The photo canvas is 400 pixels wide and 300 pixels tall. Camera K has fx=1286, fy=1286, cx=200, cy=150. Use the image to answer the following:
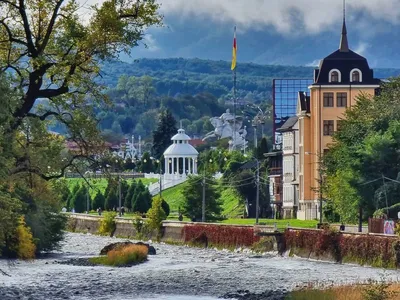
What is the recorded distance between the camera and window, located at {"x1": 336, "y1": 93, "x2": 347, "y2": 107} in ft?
393

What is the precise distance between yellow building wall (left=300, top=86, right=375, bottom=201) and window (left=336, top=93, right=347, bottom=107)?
0.92ft

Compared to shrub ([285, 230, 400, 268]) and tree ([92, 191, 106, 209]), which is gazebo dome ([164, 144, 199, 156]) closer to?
tree ([92, 191, 106, 209])

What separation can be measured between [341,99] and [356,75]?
278 centimetres

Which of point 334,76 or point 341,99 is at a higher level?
point 334,76

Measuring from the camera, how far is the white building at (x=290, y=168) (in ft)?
421

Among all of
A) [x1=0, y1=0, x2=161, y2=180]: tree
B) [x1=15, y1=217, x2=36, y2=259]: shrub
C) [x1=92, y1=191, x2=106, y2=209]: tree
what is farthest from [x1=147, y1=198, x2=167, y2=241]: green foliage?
[x1=0, y1=0, x2=161, y2=180]: tree

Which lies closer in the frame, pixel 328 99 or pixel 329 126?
pixel 328 99

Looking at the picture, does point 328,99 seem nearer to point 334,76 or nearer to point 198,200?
point 334,76

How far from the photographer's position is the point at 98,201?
15575 centimetres

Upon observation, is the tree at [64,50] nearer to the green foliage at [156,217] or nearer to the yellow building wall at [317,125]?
the green foliage at [156,217]

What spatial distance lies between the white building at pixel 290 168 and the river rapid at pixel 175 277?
4643 centimetres

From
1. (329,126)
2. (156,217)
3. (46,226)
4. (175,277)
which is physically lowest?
(175,277)

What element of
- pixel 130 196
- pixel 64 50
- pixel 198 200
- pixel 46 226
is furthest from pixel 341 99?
pixel 64 50

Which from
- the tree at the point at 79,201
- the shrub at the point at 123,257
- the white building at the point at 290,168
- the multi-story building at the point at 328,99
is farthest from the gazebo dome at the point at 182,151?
the shrub at the point at 123,257
